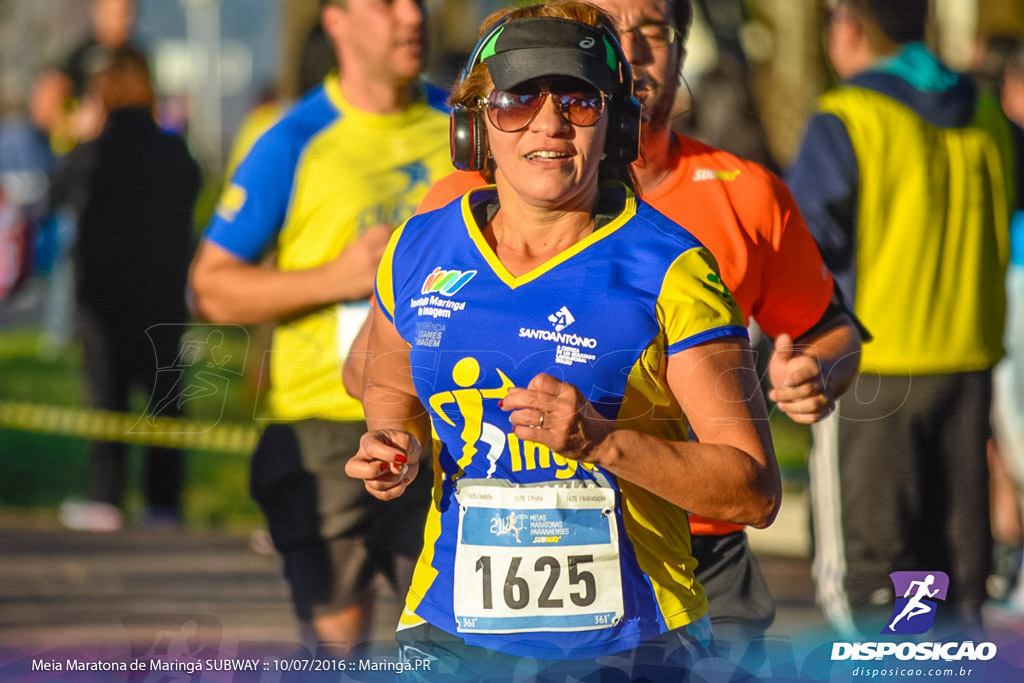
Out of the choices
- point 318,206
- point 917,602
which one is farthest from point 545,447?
point 917,602

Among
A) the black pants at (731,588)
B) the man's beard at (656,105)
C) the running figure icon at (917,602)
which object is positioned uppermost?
the man's beard at (656,105)

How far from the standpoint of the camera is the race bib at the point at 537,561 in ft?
8.02

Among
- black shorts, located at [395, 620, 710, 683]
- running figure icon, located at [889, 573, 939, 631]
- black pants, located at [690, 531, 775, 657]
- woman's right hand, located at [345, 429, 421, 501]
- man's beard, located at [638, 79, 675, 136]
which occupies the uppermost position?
man's beard, located at [638, 79, 675, 136]

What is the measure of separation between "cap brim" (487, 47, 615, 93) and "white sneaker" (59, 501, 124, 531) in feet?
17.0

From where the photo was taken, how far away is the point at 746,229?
3.10 meters

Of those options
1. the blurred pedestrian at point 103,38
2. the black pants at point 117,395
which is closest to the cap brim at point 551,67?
the black pants at point 117,395

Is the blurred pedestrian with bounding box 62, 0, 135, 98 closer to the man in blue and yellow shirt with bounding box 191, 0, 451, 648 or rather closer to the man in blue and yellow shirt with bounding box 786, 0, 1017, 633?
the man in blue and yellow shirt with bounding box 191, 0, 451, 648

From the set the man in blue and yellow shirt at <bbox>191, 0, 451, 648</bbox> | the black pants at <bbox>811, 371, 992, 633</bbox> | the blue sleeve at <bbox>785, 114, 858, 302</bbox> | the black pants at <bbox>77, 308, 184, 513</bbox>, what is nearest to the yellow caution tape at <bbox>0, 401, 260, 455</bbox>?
the black pants at <bbox>77, 308, 184, 513</bbox>

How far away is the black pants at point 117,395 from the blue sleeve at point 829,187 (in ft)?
10.9

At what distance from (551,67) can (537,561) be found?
2.77ft

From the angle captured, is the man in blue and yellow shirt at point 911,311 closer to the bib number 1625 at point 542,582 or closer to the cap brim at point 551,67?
the cap brim at point 551,67

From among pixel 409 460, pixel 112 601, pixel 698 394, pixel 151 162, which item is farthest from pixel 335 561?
pixel 151 162

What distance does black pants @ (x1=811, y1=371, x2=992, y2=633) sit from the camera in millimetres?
4566

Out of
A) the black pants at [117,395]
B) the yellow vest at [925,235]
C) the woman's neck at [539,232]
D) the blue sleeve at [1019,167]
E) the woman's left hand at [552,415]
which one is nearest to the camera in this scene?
the woman's left hand at [552,415]
